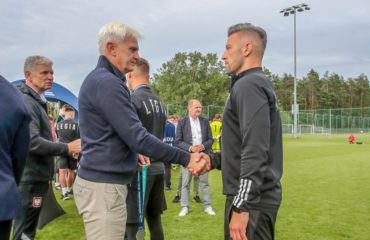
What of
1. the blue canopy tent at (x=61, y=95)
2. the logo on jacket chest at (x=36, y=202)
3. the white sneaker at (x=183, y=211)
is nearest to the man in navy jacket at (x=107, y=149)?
the logo on jacket chest at (x=36, y=202)

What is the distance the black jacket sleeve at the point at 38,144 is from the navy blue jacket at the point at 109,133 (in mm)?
1010

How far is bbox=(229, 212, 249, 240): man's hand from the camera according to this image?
1.95m

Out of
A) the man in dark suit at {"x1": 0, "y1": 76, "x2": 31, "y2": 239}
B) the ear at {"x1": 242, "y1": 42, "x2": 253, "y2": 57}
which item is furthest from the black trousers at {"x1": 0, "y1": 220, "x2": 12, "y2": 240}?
the ear at {"x1": 242, "y1": 42, "x2": 253, "y2": 57}

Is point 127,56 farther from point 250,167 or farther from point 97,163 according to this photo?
point 250,167

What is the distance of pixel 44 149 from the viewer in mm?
2990

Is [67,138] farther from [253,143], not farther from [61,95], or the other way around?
[61,95]

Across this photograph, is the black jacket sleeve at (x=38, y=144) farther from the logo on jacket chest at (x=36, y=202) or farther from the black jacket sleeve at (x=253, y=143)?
the black jacket sleeve at (x=253, y=143)

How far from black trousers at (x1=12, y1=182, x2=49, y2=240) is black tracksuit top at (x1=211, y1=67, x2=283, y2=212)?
2.10 meters

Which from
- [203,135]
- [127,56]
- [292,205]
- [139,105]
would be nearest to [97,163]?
[127,56]

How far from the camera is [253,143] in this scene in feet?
6.23

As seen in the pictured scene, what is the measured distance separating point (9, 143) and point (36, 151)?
1469 mm

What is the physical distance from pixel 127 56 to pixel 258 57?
1043 mm

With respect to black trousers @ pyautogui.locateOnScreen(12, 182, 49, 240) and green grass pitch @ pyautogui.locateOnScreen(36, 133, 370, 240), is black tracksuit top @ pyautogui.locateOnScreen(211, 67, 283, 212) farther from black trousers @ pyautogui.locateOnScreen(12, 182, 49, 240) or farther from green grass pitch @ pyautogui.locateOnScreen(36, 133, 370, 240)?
green grass pitch @ pyautogui.locateOnScreen(36, 133, 370, 240)

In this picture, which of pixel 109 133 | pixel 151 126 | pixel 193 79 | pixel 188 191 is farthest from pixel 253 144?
pixel 193 79
